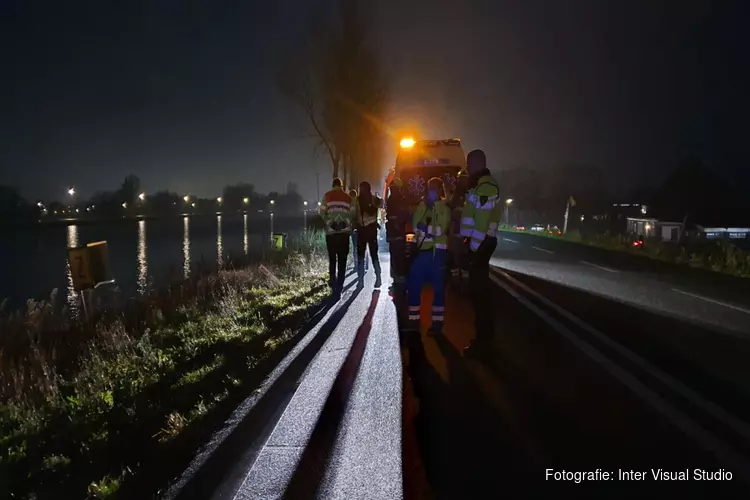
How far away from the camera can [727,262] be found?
17.9m

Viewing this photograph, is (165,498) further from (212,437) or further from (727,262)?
(727,262)

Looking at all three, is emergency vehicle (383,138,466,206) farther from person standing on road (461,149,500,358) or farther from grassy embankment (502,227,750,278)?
person standing on road (461,149,500,358)

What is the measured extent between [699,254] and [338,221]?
1490cm

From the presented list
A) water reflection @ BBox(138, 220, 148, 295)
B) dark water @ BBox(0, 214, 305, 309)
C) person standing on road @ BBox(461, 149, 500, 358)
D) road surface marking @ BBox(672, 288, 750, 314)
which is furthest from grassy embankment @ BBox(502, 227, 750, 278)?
water reflection @ BBox(138, 220, 148, 295)

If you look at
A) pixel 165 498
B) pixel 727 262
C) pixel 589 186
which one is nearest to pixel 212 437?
pixel 165 498

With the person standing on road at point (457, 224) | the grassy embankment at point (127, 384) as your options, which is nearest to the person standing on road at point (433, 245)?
the person standing on road at point (457, 224)

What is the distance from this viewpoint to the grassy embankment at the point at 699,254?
57.7ft

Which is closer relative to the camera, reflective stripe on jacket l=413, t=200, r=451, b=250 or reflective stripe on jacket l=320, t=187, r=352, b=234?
reflective stripe on jacket l=413, t=200, r=451, b=250

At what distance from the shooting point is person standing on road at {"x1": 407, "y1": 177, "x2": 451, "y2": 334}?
8156 millimetres

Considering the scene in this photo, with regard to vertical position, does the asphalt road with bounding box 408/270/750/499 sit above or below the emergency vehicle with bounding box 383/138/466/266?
below

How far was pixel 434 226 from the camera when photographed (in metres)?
8.12

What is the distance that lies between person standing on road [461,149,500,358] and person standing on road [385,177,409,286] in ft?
14.8

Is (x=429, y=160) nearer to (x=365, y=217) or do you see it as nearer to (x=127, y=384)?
(x=365, y=217)

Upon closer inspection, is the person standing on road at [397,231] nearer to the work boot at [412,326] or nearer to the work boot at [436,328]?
the work boot at [412,326]
